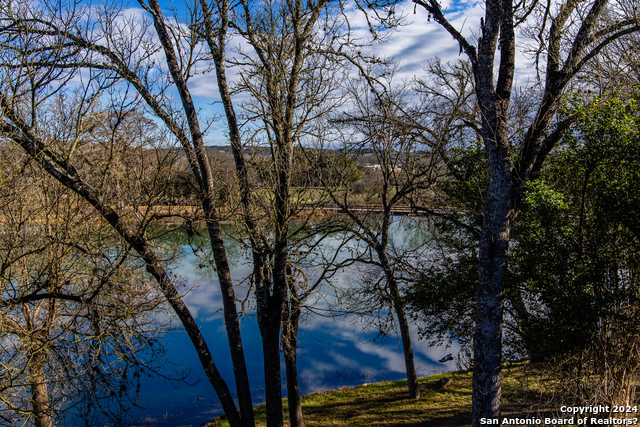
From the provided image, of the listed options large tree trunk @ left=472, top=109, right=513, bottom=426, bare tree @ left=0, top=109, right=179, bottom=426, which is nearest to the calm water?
bare tree @ left=0, top=109, right=179, bottom=426

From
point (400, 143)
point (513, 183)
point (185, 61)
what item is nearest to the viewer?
point (513, 183)

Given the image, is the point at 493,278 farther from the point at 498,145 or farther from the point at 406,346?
the point at 406,346

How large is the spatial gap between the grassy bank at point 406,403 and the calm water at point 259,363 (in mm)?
1209

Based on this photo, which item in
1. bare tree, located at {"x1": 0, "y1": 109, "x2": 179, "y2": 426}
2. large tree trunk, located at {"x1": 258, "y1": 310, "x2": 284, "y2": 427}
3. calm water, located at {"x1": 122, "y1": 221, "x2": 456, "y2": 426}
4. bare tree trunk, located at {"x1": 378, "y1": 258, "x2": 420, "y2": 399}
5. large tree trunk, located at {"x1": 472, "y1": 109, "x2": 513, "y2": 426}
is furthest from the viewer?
calm water, located at {"x1": 122, "y1": 221, "x2": 456, "y2": 426}

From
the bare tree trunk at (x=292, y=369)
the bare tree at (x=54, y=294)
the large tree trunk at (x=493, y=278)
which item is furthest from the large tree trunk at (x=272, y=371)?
the large tree trunk at (x=493, y=278)

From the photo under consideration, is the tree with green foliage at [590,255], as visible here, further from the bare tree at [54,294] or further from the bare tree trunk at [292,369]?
the bare tree at [54,294]

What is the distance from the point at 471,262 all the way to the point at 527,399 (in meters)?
3.20

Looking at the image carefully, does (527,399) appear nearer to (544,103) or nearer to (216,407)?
(544,103)

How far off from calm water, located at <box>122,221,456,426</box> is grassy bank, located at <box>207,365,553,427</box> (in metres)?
1.21

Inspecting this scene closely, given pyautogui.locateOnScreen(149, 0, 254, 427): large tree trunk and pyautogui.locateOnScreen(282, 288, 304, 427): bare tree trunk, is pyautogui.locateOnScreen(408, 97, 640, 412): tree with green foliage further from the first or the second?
pyautogui.locateOnScreen(149, 0, 254, 427): large tree trunk

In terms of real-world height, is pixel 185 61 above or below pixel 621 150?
above

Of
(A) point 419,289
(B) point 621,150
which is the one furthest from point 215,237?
(B) point 621,150

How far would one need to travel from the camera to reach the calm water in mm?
11000

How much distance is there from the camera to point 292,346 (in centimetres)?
862
